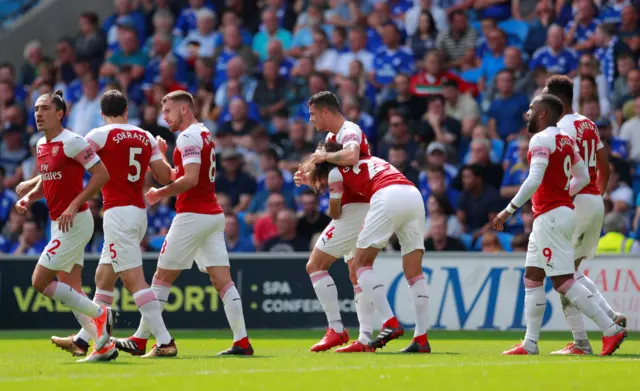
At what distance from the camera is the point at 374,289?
1065 cm

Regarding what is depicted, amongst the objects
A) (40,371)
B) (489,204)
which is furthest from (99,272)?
(489,204)

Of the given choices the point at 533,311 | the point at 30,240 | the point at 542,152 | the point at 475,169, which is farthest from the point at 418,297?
the point at 30,240

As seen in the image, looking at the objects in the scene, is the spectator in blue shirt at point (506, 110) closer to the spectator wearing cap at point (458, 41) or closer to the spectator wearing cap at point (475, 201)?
the spectator wearing cap at point (475, 201)

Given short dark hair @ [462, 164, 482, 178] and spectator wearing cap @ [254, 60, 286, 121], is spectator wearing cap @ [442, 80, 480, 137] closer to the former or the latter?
short dark hair @ [462, 164, 482, 178]

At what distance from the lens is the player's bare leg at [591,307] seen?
32.3ft

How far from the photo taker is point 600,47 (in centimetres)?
1811

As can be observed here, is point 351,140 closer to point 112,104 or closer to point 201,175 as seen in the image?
point 201,175

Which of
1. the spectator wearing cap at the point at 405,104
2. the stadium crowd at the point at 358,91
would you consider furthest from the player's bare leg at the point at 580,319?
the spectator wearing cap at the point at 405,104

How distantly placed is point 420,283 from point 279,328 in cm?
556

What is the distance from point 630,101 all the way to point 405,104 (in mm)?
3490

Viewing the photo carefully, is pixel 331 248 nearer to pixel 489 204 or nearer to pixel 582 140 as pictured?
pixel 582 140

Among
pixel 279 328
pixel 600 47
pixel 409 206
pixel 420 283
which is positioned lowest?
pixel 279 328

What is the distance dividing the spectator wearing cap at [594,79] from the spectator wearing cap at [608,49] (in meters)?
0.17

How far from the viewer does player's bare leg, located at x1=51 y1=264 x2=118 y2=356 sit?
9.88 metres
